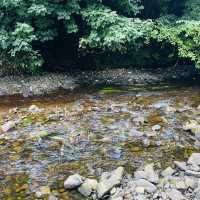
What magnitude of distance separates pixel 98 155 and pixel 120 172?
3.91 feet

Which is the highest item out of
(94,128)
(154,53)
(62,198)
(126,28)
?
(126,28)

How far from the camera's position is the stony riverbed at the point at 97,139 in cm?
927

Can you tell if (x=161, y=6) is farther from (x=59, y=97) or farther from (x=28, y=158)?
(x=28, y=158)

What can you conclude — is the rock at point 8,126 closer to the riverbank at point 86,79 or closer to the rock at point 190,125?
the riverbank at point 86,79

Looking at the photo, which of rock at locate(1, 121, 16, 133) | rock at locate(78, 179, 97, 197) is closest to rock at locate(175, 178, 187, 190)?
rock at locate(78, 179, 97, 197)

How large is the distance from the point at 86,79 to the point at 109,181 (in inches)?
327

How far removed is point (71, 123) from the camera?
490 inches

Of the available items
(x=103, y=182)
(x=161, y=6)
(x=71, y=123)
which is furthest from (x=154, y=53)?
(x=103, y=182)

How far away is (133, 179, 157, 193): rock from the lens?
895 centimetres

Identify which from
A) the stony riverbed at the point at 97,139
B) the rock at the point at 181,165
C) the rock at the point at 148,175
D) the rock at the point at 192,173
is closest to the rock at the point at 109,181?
the stony riverbed at the point at 97,139

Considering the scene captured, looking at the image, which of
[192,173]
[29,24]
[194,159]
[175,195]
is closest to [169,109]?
[194,159]

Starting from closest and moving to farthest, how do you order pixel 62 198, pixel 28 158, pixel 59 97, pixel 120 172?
pixel 62 198 → pixel 120 172 → pixel 28 158 → pixel 59 97

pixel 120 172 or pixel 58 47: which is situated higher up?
pixel 58 47

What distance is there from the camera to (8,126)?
39.7 ft
